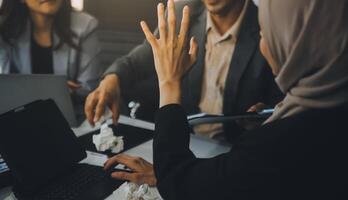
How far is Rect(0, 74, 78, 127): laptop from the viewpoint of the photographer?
1.14m

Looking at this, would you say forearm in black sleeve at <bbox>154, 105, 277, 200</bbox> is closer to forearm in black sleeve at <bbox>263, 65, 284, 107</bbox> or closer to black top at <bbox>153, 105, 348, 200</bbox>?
black top at <bbox>153, 105, 348, 200</bbox>

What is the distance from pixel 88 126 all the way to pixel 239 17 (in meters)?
0.62

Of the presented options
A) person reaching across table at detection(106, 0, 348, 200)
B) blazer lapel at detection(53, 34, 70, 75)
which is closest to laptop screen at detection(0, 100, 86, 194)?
blazer lapel at detection(53, 34, 70, 75)

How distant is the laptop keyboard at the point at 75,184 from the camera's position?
92cm

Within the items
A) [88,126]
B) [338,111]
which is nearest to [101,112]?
[88,126]

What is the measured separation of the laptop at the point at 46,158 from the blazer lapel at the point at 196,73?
0.38 meters

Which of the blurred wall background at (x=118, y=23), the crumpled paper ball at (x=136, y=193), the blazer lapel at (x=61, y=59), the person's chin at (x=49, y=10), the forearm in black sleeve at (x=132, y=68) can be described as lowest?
the crumpled paper ball at (x=136, y=193)

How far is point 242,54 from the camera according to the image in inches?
46.6

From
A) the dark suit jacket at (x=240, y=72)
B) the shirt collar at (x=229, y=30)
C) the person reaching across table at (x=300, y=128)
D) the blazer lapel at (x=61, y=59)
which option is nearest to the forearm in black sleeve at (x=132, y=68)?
the dark suit jacket at (x=240, y=72)

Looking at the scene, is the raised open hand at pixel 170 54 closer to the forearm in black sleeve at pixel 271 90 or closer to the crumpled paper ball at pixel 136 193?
the crumpled paper ball at pixel 136 193

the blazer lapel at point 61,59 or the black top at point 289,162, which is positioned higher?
the blazer lapel at point 61,59

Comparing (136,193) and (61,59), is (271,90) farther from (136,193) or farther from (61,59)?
(61,59)

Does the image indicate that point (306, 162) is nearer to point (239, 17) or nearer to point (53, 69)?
point (239, 17)

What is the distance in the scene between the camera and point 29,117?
99 centimetres
